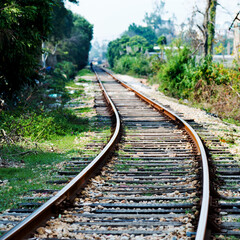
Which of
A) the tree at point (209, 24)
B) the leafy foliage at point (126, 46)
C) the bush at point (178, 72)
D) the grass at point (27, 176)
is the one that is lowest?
the grass at point (27, 176)

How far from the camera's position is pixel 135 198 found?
14.7ft

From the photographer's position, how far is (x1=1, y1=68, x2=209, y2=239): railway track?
3.49m

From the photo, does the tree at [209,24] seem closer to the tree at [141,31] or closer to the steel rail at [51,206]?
the steel rail at [51,206]

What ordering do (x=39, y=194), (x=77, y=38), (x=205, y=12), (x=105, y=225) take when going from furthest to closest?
(x=77, y=38), (x=205, y=12), (x=39, y=194), (x=105, y=225)

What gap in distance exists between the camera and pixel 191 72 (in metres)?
16.6

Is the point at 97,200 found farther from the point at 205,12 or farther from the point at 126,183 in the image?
the point at 205,12

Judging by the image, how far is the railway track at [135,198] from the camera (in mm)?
3488

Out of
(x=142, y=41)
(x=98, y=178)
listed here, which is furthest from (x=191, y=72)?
(x=142, y=41)

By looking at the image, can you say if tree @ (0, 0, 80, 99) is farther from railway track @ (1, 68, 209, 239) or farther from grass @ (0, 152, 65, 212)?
railway track @ (1, 68, 209, 239)

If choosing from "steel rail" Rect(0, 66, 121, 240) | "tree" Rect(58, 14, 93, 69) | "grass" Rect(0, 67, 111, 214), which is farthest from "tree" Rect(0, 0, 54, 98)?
"tree" Rect(58, 14, 93, 69)

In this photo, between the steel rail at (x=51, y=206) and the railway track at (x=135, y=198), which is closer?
the steel rail at (x=51, y=206)

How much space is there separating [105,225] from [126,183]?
1495 millimetres

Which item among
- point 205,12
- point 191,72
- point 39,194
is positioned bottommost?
Result: point 39,194

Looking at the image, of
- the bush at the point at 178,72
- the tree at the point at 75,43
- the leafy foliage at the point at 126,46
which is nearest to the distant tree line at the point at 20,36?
the bush at the point at 178,72
